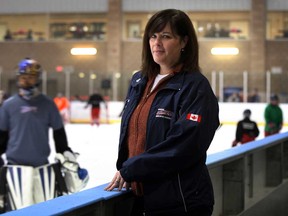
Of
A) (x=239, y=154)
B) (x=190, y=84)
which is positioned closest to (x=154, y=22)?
(x=190, y=84)

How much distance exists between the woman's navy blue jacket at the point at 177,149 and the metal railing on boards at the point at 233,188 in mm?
189

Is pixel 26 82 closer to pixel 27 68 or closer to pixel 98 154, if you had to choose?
pixel 27 68

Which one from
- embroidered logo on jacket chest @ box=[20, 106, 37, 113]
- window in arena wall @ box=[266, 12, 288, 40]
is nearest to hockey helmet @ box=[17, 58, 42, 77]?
embroidered logo on jacket chest @ box=[20, 106, 37, 113]

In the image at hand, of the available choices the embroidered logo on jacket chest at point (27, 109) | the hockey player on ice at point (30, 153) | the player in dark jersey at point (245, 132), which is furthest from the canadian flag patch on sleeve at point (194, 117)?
the player in dark jersey at point (245, 132)

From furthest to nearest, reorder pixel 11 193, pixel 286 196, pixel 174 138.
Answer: pixel 286 196 < pixel 11 193 < pixel 174 138

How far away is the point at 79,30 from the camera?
2712cm

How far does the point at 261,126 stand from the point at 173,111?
1851cm

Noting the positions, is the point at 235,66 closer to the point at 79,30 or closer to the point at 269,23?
the point at 269,23

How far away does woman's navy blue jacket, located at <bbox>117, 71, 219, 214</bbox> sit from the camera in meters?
1.81

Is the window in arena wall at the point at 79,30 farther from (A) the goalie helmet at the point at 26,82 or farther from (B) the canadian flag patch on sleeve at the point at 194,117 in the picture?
(B) the canadian flag patch on sleeve at the point at 194,117

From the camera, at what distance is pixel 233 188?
11.9 feet

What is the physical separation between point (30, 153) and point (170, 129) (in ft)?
6.59

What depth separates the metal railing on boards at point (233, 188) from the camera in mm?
Result: 1818

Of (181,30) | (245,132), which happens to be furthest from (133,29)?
(181,30)
